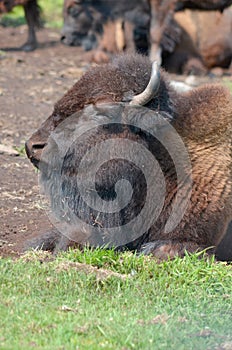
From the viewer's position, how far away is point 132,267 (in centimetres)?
524

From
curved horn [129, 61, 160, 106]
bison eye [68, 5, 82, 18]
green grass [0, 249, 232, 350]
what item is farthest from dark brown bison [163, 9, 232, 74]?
green grass [0, 249, 232, 350]

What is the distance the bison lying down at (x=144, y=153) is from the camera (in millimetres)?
5449

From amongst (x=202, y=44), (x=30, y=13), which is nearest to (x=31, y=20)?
(x=30, y=13)

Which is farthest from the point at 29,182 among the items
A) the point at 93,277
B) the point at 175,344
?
the point at 175,344

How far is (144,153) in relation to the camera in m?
5.46

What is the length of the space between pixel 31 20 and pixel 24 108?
194 inches

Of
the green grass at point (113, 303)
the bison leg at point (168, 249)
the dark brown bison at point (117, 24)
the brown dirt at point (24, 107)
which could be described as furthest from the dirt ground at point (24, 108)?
the bison leg at point (168, 249)

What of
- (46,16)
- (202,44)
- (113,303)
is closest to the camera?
(113,303)

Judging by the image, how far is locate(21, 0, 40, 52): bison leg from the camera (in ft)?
49.3

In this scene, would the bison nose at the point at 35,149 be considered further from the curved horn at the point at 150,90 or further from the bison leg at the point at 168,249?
the bison leg at the point at 168,249

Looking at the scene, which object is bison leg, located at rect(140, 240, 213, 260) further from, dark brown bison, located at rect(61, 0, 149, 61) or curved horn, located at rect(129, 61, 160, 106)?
dark brown bison, located at rect(61, 0, 149, 61)

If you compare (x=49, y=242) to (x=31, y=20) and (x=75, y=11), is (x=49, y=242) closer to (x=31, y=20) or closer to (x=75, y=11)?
(x=31, y=20)

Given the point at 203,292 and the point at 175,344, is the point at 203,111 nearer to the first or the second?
the point at 203,292

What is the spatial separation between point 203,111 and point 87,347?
7.28 feet
